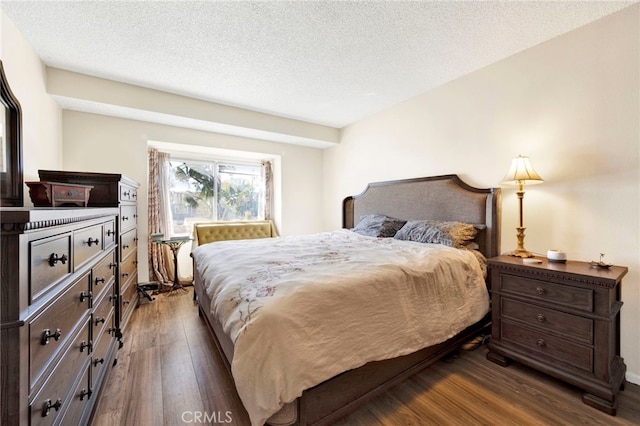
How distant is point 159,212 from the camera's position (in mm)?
3914

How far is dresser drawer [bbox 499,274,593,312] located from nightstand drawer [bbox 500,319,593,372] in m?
0.24

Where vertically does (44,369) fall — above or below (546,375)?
above

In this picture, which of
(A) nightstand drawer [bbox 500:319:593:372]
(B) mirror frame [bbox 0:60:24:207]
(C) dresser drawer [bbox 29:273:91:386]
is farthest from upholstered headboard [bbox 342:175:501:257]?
(B) mirror frame [bbox 0:60:24:207]

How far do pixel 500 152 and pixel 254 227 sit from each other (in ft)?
11.9

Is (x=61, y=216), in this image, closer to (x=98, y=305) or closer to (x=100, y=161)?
(x=98, y=305)

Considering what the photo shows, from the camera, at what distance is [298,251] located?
2328 millimetres

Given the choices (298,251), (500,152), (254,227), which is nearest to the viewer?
(298,251)

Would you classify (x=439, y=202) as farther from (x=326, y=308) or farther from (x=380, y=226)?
(x=326, y=308)

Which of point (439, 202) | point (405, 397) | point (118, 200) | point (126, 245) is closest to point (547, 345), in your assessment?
point (405, 397)

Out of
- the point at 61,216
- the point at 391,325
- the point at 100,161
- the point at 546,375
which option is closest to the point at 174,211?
the point at 100,161

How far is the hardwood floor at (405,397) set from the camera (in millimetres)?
1441

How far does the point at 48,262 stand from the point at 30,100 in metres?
2.32

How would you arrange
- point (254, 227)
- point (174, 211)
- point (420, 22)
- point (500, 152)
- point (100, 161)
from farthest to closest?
point (254, 227), point (174, 211), point (100, 161), point (500, 152), point (420, 22)

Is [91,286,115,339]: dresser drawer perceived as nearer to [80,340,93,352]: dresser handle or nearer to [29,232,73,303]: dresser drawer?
[80,340,93,352]: dresser handle
